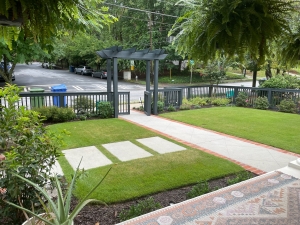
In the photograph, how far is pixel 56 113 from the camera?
24.7ft

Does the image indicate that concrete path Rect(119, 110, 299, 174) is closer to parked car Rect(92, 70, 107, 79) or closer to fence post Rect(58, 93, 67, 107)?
fence post Rect(58, 93, 67, 107)

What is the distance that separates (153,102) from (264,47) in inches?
286

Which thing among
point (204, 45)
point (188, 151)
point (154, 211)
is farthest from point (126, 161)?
point (204, 45)

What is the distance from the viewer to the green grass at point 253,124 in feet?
19.6

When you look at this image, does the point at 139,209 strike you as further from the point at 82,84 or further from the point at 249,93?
the point at 82,84

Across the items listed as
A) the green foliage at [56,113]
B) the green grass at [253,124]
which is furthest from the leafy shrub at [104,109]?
the green grass at [253,124]

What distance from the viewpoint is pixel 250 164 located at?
4.43m

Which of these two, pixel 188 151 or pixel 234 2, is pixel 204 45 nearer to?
pixel 234 2

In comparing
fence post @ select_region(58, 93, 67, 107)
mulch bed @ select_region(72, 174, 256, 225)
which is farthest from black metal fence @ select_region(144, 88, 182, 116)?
mulch bed @ select_region(72, 174, 256, 225)

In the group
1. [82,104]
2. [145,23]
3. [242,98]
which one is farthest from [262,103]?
[145,23]

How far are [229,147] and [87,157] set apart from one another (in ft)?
10.5

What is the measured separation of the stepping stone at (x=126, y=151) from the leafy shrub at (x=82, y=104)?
3.50 meters

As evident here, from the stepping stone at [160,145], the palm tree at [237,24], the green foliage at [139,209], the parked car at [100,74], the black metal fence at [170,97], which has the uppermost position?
the palm tree at [237,24]

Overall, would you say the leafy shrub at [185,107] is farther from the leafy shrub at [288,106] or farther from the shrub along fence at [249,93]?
the leafy shrub at [288,106]
